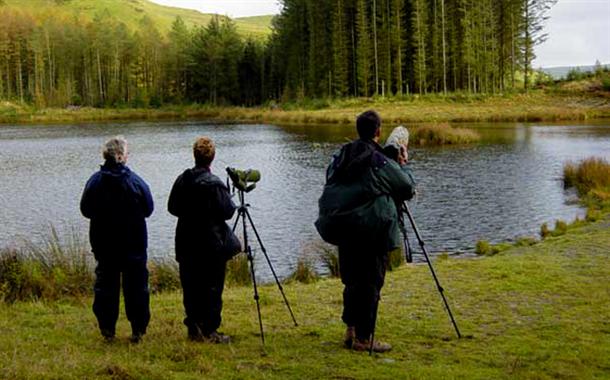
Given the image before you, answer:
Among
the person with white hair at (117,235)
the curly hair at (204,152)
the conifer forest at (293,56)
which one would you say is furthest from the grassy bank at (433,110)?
the person with white hair at (117,235)

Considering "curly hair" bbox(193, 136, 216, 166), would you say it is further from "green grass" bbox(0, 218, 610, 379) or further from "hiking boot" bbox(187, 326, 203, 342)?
"green grass" bbox(0, 218, 610, 379)

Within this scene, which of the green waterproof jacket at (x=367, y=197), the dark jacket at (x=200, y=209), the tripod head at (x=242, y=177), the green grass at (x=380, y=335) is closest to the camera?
the green grass at (x=380, y=335)

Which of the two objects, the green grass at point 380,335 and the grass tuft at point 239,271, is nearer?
the green grass at point 380,335

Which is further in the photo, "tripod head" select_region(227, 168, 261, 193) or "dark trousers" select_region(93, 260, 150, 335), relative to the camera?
"tripod head" select_region(227, 168, 261, 193)

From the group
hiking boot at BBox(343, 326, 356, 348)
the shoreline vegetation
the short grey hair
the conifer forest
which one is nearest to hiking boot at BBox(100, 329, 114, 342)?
the shoreline vegetation

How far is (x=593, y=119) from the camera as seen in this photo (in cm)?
5712

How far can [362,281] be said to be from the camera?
22.0 ft

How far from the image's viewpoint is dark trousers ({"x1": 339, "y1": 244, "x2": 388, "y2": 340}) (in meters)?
6.64

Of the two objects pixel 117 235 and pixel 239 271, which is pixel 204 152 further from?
pixel 239 271

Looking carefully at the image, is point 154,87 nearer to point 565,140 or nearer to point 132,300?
point 565,140

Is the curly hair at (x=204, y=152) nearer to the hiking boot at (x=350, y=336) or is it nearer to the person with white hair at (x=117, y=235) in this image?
the person with white hair at (x=117, y=235)

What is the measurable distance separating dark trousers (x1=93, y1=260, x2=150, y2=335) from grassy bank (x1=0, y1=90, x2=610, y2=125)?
47943 mm

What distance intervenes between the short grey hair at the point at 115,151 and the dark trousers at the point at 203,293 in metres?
1.27

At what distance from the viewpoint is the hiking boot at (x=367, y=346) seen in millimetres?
6664
